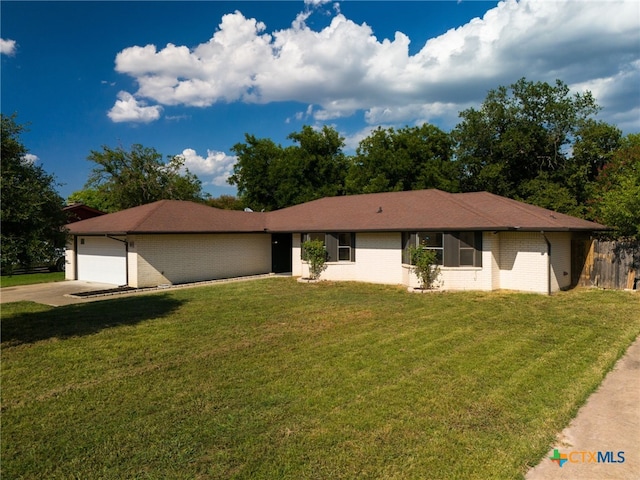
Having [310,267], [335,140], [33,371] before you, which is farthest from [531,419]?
[335,140]

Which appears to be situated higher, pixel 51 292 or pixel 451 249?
pixel 451 249

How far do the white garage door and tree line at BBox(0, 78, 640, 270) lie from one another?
58.7 ft

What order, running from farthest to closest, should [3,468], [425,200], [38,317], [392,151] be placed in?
[392,151], [425,200], [38,317], [3,468]

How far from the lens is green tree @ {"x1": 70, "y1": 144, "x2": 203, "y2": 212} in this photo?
122 feet

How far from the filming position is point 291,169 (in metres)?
34.5

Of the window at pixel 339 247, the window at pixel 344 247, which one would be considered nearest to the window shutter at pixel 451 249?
the window at pixel 339 247

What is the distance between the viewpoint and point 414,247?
49.6ft

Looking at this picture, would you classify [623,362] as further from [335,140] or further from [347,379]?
[335,140]

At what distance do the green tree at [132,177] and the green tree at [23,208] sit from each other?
30427 millimetres

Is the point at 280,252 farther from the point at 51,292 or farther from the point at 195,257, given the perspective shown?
the point at 51,292

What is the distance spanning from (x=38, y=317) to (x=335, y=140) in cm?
3037

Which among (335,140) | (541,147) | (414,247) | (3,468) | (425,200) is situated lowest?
(3,468)

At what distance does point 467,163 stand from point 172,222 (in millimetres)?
22251

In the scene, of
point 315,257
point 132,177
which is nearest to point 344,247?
point 315,257
